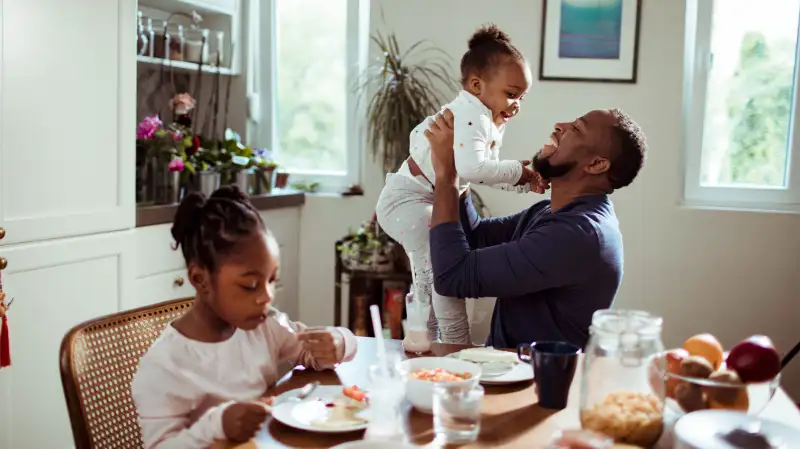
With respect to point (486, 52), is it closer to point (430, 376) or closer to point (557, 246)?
point (557, 246)

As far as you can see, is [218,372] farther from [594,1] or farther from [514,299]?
[594,1]

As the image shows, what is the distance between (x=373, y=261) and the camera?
11.4ft

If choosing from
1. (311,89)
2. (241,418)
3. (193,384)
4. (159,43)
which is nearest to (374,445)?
(241,418)

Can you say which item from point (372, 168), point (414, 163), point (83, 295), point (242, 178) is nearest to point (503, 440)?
point (414, 163)

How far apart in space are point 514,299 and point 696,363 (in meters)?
0.68

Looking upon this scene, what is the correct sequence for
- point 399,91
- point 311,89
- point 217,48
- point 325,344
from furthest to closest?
point 311,89, point 217,48, point 399,91, point 325,344

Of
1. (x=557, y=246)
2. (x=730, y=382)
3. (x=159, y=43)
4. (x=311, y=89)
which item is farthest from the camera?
(x=311, y=89)

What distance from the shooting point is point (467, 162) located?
214 centimetres

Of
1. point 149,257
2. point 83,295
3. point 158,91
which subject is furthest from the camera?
point 158,91

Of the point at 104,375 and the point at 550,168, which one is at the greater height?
the point at 550,168

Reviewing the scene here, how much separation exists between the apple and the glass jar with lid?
164 millimetres

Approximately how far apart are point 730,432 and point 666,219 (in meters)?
2.63

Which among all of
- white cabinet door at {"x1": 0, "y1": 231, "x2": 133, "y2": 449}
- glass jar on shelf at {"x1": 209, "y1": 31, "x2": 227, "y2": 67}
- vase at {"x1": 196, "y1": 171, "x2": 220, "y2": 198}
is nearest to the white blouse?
white cabinet door at {"x1": 0, "y1": 231, "x2": 133, "y2": 449}

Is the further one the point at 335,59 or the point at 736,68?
the point at 335,59
